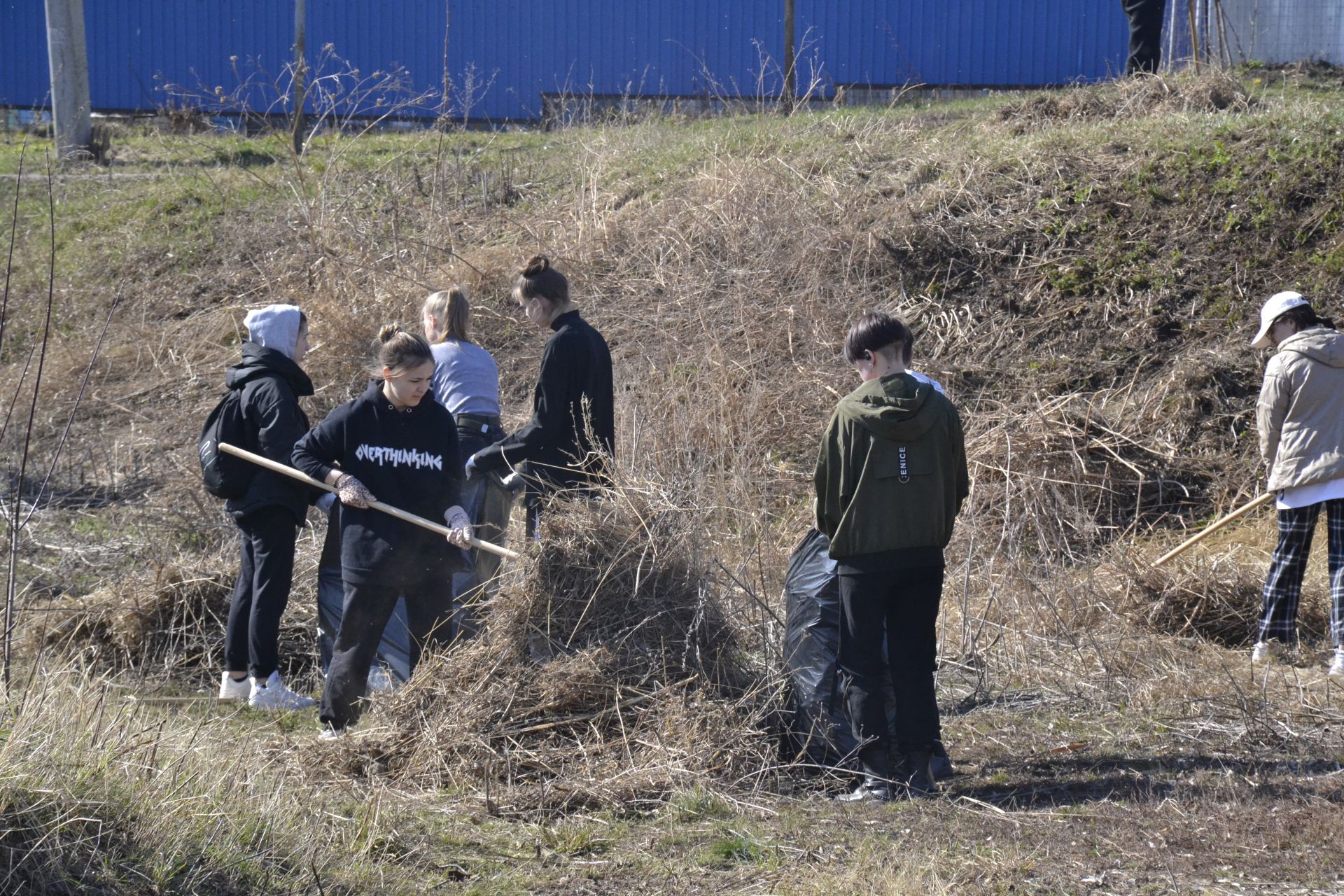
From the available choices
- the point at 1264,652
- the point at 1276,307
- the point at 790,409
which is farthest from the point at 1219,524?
the point at 790,409

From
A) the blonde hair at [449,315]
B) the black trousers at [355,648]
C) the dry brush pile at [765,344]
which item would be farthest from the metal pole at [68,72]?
the black trousers at [355,648]

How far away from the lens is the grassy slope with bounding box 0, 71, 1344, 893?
11.1ft

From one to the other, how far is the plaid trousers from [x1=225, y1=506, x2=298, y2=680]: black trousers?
4.50 metres

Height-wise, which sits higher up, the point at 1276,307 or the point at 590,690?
the point at 1276,307

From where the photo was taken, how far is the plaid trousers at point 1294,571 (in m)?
5.49

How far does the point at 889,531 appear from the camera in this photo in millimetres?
3896

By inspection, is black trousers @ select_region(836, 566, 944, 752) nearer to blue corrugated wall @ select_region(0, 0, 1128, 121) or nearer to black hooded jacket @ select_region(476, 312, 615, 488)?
black hooded jacket @ select_region(476, 312, 615, 488)

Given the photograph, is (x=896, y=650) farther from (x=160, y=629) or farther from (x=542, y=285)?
(x=160, y=629)

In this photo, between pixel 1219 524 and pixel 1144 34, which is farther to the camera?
pixel 1144 34

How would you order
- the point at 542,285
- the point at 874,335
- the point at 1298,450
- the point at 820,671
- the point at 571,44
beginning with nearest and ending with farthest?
the point at 874,335, the point at 820,671, the point at 542,285, the point at 1298,450, the point at 571,44

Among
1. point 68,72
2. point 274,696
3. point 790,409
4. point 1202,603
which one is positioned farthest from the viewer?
point 68,72

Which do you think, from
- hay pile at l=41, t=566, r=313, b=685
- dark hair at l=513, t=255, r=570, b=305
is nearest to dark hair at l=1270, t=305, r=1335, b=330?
dark hair at l=513, t=255, r=570, b=305

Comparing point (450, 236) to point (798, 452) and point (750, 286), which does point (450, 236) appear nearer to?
point (750, 286)

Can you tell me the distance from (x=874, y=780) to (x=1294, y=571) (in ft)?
9.13
